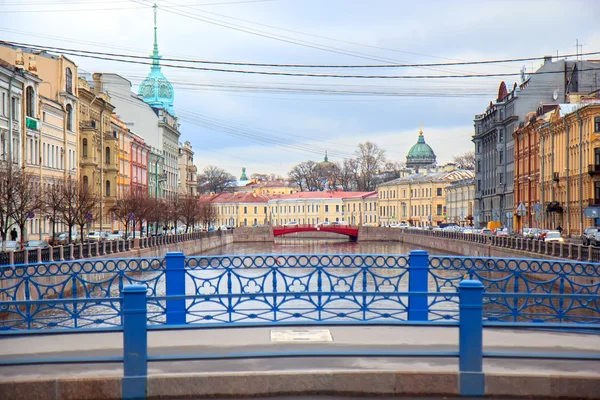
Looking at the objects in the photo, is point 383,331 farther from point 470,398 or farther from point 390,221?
point 390,221

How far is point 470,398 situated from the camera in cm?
957

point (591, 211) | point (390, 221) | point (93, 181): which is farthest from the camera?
point (390, 221)

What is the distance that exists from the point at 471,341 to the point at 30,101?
1672 inches

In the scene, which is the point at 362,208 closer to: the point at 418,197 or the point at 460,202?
the point at 418,197

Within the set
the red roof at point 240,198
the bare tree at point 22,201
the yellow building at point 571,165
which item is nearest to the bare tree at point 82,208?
the bare tree at point 22,201

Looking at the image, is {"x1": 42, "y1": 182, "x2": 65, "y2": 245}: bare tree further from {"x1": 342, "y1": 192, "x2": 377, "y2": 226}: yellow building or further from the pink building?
{"x1": 342, "y1": 192, "x2": 377, "y2": 226}: yellow building

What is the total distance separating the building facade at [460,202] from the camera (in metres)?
113

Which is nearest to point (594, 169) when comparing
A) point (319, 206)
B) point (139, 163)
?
point (139, 163)

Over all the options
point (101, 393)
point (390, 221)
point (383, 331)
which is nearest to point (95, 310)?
point (383, 331)

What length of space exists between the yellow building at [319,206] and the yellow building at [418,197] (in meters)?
4.62

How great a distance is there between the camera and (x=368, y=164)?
494ft

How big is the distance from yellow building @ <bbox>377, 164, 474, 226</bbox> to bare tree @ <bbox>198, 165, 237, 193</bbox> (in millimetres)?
47804

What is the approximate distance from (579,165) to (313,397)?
2007 inches

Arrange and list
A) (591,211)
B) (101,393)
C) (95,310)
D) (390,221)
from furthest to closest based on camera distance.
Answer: (390,221) < (591,211) < (95,310) < (101,393)
